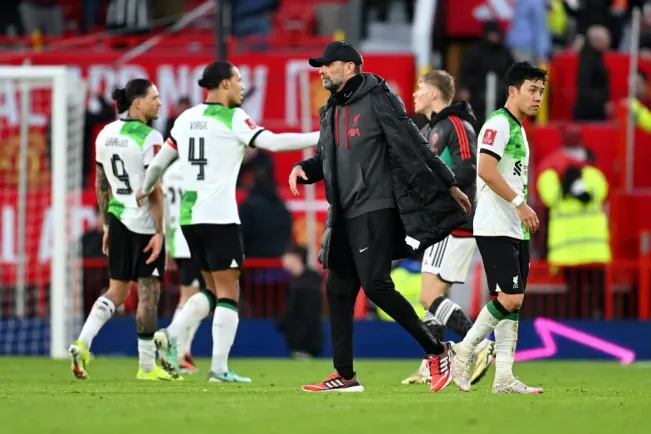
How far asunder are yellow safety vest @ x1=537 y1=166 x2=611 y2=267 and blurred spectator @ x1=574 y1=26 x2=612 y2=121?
2860 mm

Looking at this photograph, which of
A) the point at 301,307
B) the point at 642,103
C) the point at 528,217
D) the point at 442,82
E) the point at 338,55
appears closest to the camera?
the point at 528,217

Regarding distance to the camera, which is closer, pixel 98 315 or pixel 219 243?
pixel 219 243

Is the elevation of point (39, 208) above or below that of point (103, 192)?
below

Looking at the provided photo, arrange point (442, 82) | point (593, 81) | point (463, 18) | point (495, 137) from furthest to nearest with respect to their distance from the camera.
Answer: point (463, 18)
point (593, 81)
point (442, 82)
point (495, 137)

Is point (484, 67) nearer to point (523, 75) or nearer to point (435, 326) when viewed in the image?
point (435, 326)

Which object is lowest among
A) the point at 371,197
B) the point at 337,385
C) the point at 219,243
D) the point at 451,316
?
the point at 337,385

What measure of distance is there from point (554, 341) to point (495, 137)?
358 inches

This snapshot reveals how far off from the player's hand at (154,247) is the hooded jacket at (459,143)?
7.48 ft

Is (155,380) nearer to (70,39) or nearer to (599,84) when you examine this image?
(599,84)

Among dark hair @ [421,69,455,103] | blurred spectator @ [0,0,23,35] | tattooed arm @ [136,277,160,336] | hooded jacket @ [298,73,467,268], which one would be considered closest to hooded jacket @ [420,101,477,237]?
dark hair @ [421,69,455,103]

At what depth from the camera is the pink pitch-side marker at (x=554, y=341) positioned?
18.2 meters

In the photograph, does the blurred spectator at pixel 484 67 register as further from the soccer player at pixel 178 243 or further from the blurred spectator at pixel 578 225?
the soccer player at pixel 178 243

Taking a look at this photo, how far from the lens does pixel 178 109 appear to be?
19391mm

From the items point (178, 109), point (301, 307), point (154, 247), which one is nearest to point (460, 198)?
point (154, 247)
